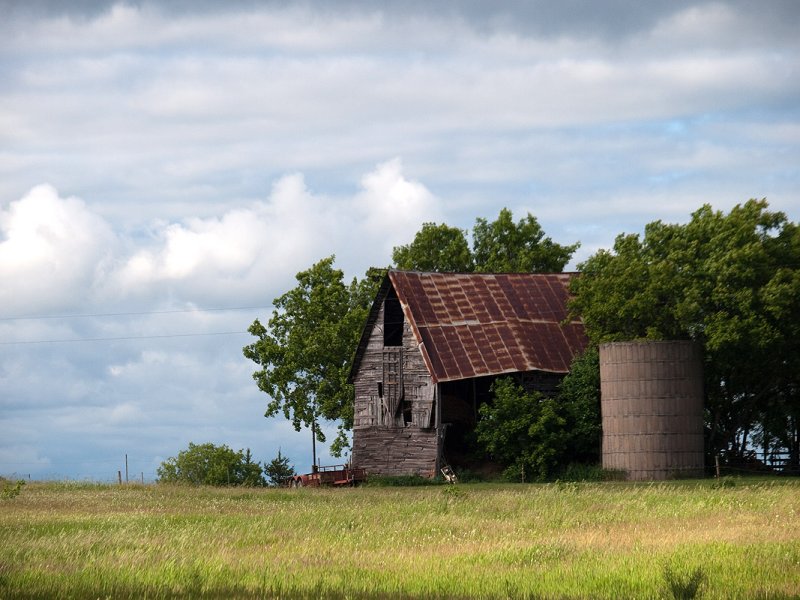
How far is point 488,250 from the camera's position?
238 ft

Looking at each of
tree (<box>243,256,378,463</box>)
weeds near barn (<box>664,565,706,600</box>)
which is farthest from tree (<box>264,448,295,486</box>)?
weeds near barn (<box>664,565,706,600</box>)

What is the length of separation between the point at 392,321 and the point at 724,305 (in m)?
15.7

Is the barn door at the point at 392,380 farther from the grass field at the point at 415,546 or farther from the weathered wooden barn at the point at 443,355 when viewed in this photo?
the grass field at the point at 415,546

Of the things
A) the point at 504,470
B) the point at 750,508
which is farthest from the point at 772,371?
the point at 750,508

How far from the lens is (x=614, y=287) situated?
50.7m

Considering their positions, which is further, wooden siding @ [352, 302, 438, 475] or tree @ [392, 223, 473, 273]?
tree @ [392, 223, 473, 273]

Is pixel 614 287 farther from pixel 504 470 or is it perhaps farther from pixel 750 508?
pixel 750 508

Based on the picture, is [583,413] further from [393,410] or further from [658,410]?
[393,410]

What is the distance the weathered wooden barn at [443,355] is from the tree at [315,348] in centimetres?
874

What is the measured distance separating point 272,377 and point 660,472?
27.4 m

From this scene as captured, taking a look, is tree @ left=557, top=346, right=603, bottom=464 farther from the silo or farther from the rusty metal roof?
the silo

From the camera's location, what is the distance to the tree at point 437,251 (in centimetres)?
7125

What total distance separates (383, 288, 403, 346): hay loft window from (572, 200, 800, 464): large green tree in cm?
850

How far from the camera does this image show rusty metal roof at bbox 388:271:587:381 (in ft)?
169
